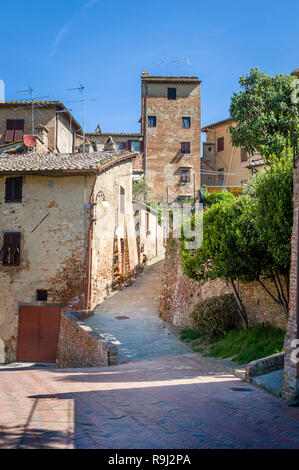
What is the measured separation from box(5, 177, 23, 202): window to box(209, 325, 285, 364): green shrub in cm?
1183

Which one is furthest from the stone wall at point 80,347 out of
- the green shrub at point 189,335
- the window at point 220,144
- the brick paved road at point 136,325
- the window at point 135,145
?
the window at point 220,144

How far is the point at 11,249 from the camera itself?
18844 mm

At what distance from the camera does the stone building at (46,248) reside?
18.2 m

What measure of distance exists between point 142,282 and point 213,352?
10.6 m

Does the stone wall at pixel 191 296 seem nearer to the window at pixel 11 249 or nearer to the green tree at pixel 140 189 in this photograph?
the window at pixel 11 249

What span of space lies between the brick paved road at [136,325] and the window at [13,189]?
6617 millimetres

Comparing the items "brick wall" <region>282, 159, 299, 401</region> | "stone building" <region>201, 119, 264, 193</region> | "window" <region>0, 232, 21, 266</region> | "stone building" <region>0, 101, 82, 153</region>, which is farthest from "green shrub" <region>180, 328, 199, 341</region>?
"stone building" <region>201, 119, 264, 193</region>

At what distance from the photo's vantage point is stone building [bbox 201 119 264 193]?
135 feet

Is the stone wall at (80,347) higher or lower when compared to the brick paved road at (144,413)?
lower

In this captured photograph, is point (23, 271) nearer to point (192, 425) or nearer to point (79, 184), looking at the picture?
point (79, 184)

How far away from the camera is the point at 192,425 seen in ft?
20.9

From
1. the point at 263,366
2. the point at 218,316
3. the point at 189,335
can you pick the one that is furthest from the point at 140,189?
the point at 263,366

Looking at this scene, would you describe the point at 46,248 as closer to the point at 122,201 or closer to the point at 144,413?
the point at 122,201

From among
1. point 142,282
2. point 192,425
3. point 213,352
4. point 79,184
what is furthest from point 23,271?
point 192,425
